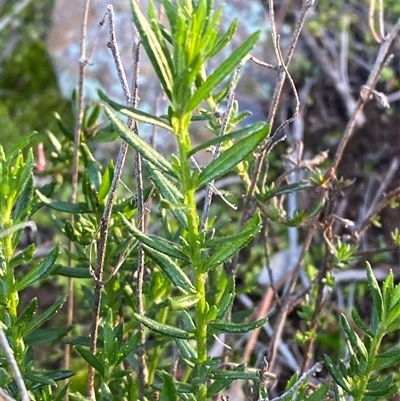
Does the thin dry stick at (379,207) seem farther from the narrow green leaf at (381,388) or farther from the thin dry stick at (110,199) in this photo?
the thin dry stick at (110,199)

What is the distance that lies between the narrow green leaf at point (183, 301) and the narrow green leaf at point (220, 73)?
202 mm

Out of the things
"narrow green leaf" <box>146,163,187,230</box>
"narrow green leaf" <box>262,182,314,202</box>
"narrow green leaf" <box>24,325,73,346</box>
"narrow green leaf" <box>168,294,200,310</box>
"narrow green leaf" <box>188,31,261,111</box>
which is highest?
"narrow green leaf" <box>188,31,261,111</box>

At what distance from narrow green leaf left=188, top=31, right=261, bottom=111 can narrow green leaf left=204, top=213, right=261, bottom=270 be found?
0.49 feet

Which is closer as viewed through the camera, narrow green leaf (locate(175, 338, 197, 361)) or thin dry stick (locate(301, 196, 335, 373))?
narrow green leaf (locate(175, 338, 197, 361))

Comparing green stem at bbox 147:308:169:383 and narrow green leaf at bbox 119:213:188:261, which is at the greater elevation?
narrow green leaf at bbox 119:213:188:261

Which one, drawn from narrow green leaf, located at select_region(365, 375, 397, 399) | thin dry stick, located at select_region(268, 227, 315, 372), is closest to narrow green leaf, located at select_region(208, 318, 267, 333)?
narrow green leaf, located at select_region(365, 375, 397, 399)

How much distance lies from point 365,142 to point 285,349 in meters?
0.94

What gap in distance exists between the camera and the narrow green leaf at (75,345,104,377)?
31.3 inches

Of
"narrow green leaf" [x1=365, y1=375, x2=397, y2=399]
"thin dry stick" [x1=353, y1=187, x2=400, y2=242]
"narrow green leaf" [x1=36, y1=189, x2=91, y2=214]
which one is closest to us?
"narrow green leaf" [x1=365, y1=375, x2=397, y2=399]

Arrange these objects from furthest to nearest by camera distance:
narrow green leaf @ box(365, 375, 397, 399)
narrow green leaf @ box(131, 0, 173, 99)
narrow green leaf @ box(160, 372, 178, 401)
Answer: narrow green leaf @ box(365, 375, 397, 399)
narrow green leaf @ box(160, 372, 178, 401)
narrow green leaf @ box(131, 0, 173, 99)

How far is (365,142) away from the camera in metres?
2.25

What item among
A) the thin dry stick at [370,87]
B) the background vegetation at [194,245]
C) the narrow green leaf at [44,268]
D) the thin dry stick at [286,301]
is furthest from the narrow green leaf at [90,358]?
the thin dry stick at [370,87]

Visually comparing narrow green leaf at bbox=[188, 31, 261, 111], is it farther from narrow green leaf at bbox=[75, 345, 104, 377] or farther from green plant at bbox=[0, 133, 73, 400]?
narrow green leaf at bbox=[75, 345, 104, 377]

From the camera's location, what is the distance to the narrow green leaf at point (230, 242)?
0.65m
